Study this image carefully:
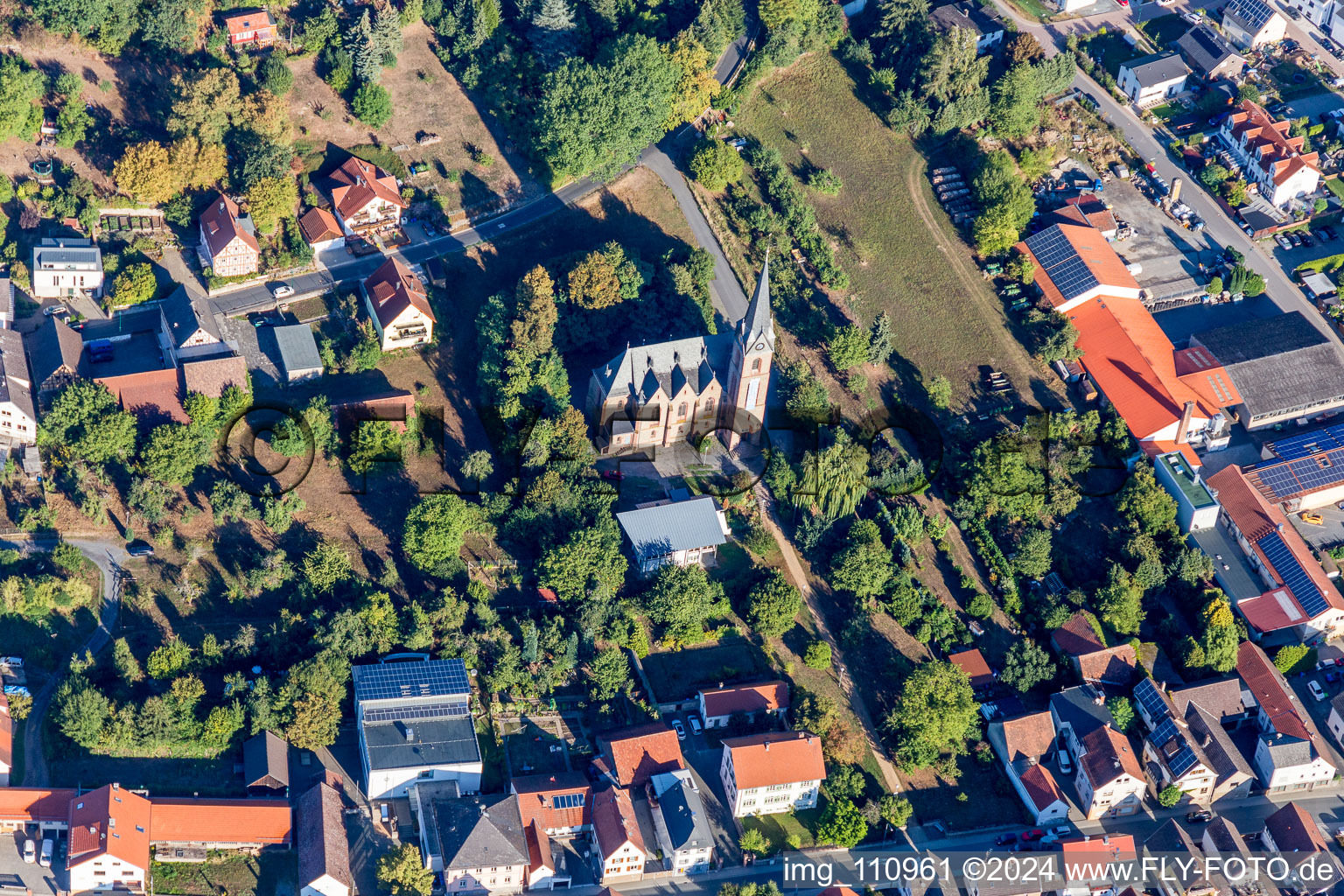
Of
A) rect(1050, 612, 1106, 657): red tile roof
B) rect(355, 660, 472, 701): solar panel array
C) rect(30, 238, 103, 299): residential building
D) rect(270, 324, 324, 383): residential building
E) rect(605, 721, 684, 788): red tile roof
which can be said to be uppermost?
rect(30, 238, 103, 299): residential building

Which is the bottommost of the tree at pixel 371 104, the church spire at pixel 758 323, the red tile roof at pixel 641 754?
the red tile roof at pixel 641 754

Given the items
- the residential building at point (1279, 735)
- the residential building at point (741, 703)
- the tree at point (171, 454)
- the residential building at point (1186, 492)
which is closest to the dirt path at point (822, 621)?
the residential building at point (741, 703)

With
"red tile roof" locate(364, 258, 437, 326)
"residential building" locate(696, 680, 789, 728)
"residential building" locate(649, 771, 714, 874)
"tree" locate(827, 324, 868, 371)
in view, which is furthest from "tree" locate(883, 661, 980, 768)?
"red tile roof" locate(364, 258, 437, 326)

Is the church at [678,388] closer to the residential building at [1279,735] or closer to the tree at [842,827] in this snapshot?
the tree at [842,827]

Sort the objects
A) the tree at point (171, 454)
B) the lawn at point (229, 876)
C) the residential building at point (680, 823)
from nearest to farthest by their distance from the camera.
→ 1. the lawn at point (229, 876)
2. the residential building at point (680, 823)
3. the tree at point (171, 454)

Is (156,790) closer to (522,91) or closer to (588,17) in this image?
(522,91)

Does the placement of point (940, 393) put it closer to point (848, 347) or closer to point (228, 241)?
point (848, 347)

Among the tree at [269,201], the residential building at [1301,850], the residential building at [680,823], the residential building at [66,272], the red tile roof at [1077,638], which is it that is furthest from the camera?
the tree at [269,201]

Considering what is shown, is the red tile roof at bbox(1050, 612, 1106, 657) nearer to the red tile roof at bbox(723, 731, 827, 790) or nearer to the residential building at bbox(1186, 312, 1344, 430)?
the red tile roof at bbox(723, 731, 827, 790)
